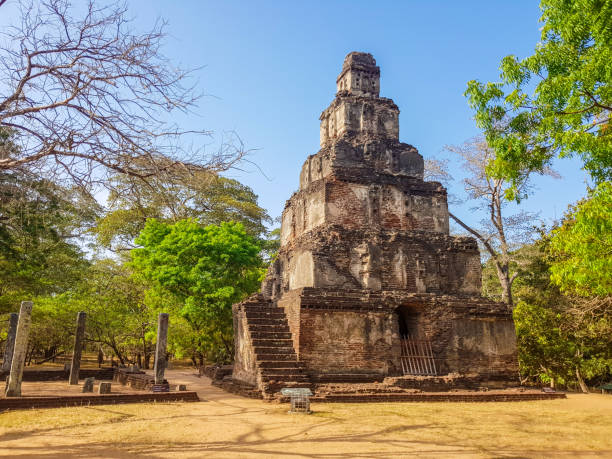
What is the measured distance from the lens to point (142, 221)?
1179 inches

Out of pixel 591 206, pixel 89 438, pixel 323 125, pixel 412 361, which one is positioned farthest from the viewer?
pixel 323 125

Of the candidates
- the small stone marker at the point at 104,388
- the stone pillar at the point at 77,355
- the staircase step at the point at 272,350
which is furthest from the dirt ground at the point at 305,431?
the stone pillar at the point at 77,355

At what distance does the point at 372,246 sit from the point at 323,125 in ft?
22.2

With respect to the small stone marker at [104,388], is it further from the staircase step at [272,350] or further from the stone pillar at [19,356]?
the staircase step at [272,350]

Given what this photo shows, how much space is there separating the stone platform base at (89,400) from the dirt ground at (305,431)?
1.55ft

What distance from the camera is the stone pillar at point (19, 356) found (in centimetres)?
1034

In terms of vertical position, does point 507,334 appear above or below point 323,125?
below

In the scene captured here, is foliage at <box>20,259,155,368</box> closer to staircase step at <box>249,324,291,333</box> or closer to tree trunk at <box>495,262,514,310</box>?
staircase step at <box>249,324,291,333</box>

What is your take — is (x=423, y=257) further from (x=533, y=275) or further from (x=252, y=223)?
(x=252, y=223)

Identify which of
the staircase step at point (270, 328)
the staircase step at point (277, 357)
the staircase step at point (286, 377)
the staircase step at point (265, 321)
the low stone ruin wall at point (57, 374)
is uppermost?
the staircase step at point (265, 321)

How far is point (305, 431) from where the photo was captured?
7.75 metres

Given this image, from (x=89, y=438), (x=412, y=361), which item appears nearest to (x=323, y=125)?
(x=412, y=361)

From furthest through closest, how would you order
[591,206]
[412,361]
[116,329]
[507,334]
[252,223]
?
[252,223], [116,329], [507,334], [412,361], [591,206]

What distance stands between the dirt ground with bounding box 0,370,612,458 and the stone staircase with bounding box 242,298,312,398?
908 millimetres
